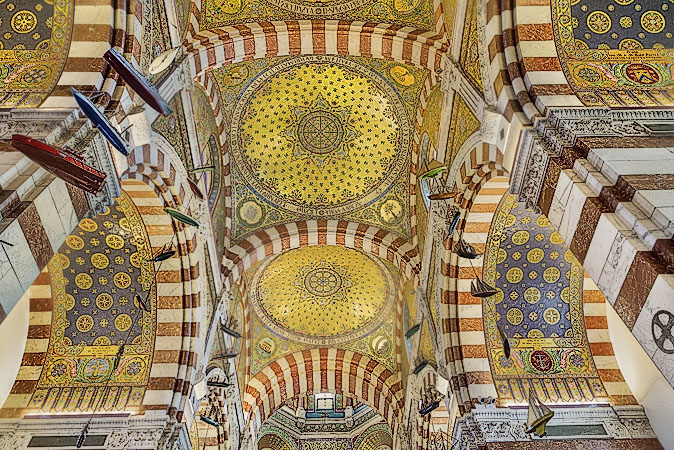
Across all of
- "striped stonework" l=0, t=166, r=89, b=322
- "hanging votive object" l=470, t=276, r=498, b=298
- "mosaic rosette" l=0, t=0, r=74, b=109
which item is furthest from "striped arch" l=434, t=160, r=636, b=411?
"mosaic rosette" l=0, t=0, r=74, b=109

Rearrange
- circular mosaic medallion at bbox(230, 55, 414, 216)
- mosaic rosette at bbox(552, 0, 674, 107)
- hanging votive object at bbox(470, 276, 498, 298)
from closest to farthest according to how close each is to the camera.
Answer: mosaic rosette at bbox(552, 0, 674, 107)
hanging votive object at bbox(470, 276, 498, 298)
circular mosaic medallion at bbox(230, 55, 414, 216)

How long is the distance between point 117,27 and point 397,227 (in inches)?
212

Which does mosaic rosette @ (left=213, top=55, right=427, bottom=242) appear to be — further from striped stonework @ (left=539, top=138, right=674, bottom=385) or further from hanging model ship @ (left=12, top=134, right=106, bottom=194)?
hanging model ship @ (left=12, top=134, right=106, bottom=194)

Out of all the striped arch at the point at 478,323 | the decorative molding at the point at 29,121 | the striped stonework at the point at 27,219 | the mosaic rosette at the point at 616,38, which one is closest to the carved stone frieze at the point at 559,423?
the striped arch at the point at 478,323

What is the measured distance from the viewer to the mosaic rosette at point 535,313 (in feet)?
21.1

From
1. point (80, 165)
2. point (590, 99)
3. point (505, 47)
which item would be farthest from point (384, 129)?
point (80, 165)

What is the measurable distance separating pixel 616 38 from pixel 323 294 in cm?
695

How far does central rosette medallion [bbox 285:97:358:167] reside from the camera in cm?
821

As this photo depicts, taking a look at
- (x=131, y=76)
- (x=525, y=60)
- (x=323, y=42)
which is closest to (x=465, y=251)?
(x=525, y=60)

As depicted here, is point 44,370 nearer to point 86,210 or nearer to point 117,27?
point 86,210

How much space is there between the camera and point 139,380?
644 centimetres

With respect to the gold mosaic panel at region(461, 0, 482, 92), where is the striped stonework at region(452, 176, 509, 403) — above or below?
below

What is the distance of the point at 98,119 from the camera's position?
362 cm

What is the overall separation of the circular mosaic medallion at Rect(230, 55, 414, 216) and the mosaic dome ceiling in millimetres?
1453
